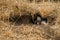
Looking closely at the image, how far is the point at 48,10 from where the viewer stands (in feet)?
11.7

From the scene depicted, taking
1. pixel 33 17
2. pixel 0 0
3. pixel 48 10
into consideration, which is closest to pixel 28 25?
pixel 33 17

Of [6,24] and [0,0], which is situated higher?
[0,0]

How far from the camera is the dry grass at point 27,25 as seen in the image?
10.3ft

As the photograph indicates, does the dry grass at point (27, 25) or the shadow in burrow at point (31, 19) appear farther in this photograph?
the shadow in burrow at point (31, 19)

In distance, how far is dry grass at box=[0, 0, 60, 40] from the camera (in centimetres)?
315

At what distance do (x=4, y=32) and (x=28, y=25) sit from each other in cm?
40

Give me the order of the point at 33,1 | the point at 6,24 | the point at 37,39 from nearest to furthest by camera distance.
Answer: the point at 37,39 → the point at 6,24 → the point at 33,1

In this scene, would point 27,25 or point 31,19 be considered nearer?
point 27,25

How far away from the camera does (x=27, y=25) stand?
3.37 m

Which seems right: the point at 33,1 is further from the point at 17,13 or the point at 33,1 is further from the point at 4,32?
the point at 4,32

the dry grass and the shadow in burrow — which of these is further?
the shadow in burrow

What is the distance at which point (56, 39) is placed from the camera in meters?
3.11

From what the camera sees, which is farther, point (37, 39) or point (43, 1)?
point (43, 1)

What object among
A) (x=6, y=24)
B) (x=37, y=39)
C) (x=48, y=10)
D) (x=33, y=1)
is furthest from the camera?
(x=33, y=1)
